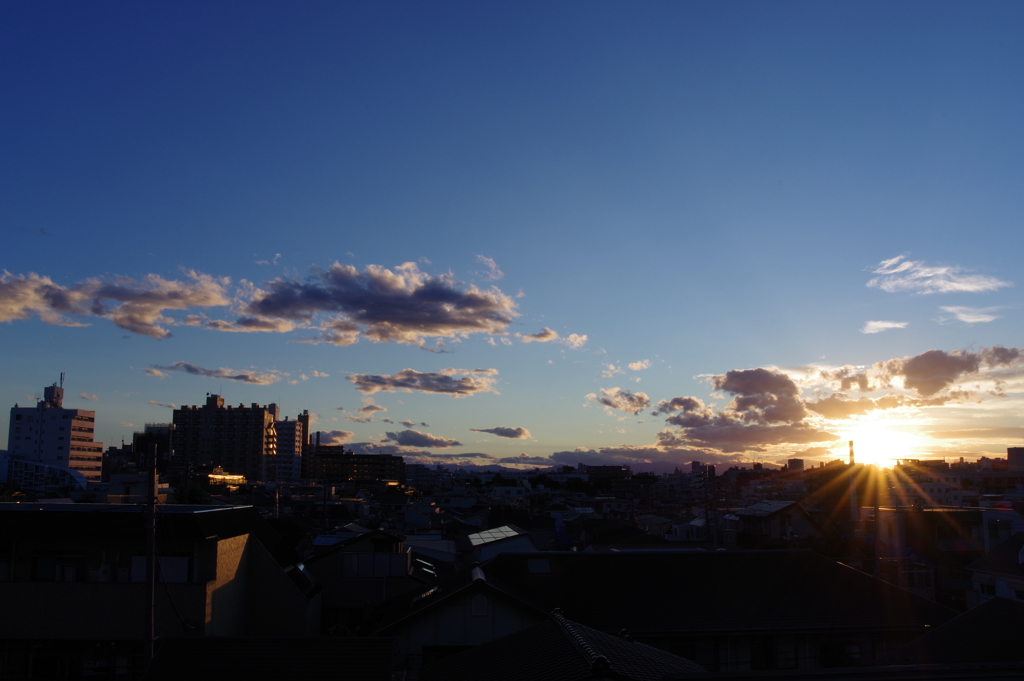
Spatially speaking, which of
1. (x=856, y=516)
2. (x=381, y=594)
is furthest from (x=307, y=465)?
(x=381, y=594)

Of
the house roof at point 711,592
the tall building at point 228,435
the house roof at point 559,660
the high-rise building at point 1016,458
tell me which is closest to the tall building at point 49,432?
the tall building at point 228,435

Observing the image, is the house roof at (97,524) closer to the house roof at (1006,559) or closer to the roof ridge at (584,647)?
the roof ridge at (584,647)

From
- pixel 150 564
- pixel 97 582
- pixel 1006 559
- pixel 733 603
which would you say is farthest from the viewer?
pixel 1006 559

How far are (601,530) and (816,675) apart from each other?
3666cm

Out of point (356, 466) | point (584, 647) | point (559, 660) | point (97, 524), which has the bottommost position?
point (356, 466)

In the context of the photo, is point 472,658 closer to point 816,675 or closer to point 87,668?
point 816,675

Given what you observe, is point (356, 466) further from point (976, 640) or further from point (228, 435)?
point (976, 640)

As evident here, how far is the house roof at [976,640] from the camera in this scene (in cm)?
1540

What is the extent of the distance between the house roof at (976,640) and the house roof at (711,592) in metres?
3.56

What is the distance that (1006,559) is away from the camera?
104ft

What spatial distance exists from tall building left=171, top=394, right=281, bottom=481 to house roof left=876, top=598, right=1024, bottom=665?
161 m

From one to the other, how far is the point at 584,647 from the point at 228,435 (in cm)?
16634

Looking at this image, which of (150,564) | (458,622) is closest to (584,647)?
(458,622)

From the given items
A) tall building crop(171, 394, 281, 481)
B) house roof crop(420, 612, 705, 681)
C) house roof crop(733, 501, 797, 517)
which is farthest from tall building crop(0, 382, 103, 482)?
house roof crop(420, 612, 705, 681)
